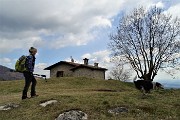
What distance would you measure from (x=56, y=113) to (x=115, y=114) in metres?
2.24

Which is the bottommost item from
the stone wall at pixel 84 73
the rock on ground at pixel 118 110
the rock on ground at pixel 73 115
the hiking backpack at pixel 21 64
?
the rock on ground at pixel 73 115

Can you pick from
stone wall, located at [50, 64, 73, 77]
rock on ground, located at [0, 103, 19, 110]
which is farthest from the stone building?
rock on ground, located at [0, 103, 19, 110]

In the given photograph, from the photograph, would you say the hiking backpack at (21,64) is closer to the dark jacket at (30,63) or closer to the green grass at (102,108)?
the dark jacket at (30,63)

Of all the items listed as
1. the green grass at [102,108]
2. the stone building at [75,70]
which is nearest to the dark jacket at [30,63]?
the green grass at [102,108]

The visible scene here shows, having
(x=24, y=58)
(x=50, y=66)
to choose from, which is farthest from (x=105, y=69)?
(x=24, y=58)

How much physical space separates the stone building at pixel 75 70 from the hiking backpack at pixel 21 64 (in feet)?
148

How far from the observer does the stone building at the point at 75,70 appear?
6053cm

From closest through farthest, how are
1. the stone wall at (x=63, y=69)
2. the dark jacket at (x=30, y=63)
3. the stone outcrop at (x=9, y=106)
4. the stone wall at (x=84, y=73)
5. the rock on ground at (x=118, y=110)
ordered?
Result: the rock on ground at (x=118, y=110), the stone outcrop at (x=9, y=106), the dark jacket at (x=30, y=63), the stone wall at (x=84, y=73), the stone wall at (x=63, y=69)

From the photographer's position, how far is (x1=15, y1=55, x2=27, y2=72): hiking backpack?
1474 cm

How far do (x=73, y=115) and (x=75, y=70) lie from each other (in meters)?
49.4

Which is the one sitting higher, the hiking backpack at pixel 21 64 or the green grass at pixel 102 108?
the hiking backpack at pixel 21 64

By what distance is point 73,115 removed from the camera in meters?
11.9

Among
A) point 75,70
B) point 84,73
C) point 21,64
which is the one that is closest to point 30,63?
point 21,64

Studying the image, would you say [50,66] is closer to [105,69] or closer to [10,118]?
[105,69]
